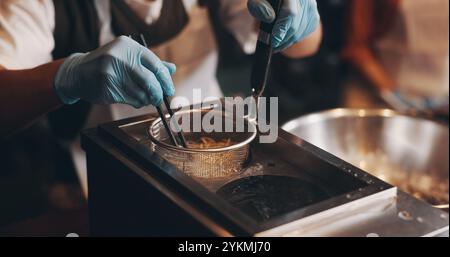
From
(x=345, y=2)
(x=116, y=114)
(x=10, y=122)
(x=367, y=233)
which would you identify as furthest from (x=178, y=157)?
(x=345, y=2)

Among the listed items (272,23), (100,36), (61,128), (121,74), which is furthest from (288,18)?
(61,128)

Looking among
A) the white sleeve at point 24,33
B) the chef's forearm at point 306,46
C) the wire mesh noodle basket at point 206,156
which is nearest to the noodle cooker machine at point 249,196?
the wire mesh noodle basket at point 206,156

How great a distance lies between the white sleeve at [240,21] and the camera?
2.24 meters

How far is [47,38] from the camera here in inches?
72.2

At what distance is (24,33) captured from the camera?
1755mm

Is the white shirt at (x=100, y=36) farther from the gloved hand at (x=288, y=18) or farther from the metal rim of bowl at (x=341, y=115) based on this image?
the gloved hand at (x=288, y=18)

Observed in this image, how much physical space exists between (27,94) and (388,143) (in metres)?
1.22

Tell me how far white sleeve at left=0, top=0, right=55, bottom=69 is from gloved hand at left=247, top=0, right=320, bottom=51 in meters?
0.69

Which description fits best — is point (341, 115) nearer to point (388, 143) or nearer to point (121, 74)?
point (388, 143)

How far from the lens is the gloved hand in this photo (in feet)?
4.72

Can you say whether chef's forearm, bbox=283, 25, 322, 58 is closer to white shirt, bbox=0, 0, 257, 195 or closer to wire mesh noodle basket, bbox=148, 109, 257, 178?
white shirt, bbox=0, 0, 257, 195

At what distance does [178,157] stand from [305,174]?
0.29 metres

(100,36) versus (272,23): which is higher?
(272,23)

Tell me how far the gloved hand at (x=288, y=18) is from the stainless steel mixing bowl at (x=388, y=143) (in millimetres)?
372
